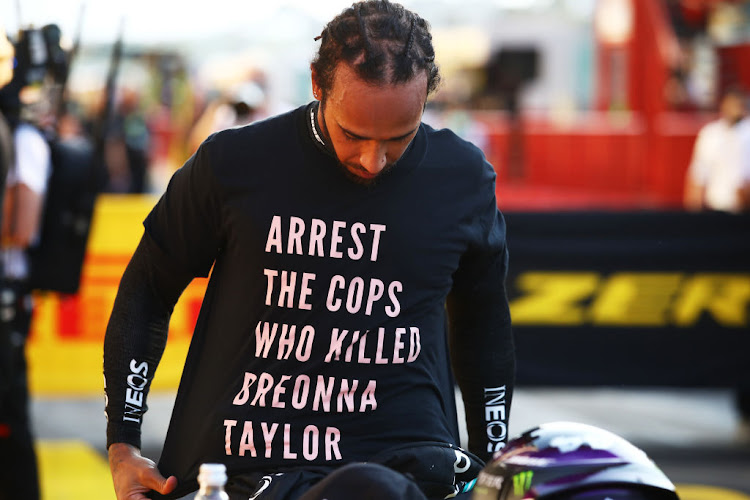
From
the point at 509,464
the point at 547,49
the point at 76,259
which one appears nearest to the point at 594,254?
the point at 76,259

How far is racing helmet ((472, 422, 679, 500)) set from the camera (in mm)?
1841

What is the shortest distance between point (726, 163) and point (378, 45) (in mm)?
7898

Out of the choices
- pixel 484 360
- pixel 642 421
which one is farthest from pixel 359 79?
pixel 642 421

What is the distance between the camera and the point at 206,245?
2.53 m

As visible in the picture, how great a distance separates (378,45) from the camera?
228cm

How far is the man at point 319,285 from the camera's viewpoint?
2336 millimetres

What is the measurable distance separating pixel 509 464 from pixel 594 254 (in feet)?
18.8

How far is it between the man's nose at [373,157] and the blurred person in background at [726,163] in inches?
278

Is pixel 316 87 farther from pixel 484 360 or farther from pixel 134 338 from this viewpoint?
pixel 484 360

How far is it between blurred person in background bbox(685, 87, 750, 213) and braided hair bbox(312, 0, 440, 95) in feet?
22.9

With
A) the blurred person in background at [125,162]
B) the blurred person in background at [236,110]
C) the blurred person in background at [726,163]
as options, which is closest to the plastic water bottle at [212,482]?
the blurred person in background at [236,110]

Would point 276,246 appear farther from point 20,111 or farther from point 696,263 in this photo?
point 696,263

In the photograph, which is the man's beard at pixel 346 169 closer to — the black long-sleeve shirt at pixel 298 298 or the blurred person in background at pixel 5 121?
the black long-sleeve shirt at pixel 298 298

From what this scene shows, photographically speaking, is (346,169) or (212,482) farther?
(346,169)
